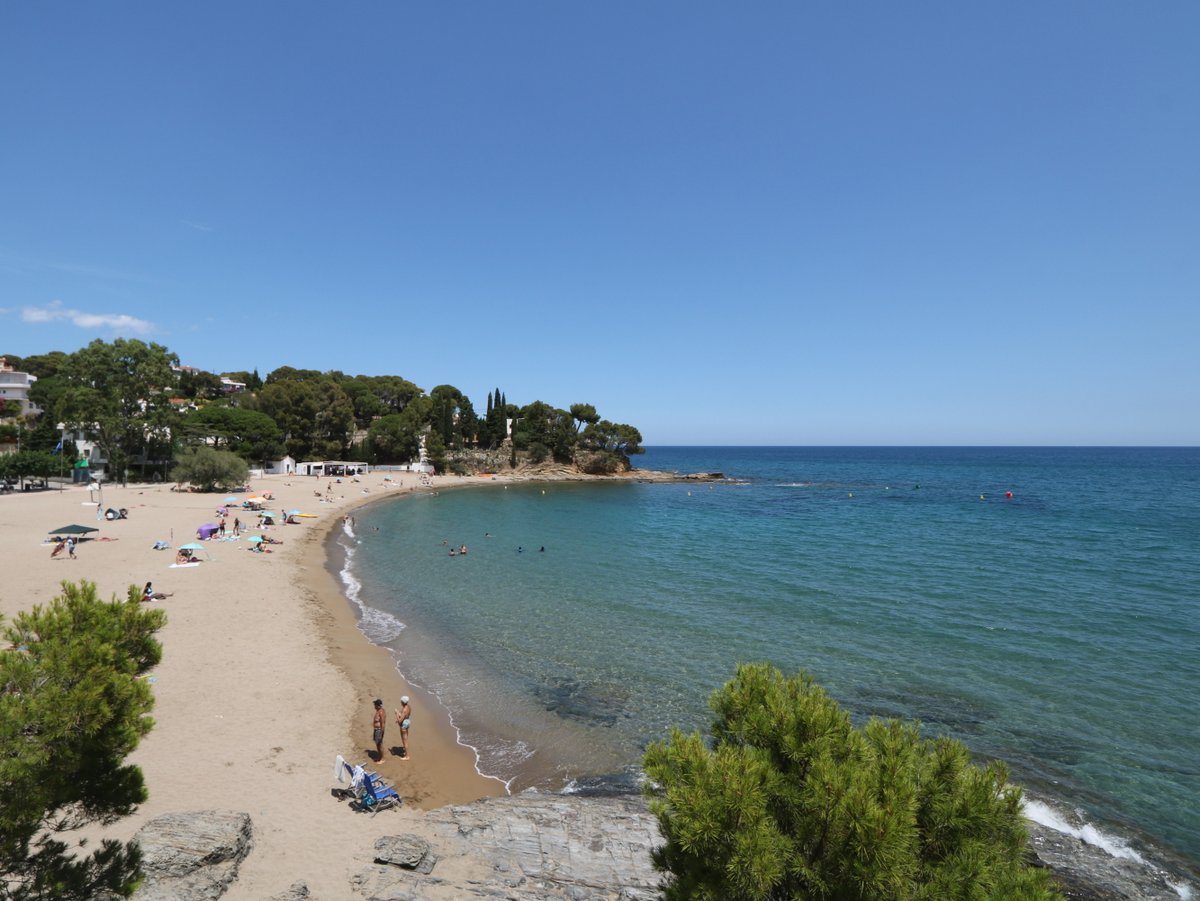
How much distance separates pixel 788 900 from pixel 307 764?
35.4 ft

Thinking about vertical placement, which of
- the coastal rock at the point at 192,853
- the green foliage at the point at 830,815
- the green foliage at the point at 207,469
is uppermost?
the green foliage at the point at 207,469

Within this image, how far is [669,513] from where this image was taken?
57.6 m

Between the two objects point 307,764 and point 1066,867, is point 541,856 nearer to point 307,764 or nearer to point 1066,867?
point 307,764

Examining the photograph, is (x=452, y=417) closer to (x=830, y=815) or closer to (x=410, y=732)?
(x=410, y=732)

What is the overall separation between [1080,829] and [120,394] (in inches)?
2799

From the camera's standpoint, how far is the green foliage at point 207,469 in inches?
2079

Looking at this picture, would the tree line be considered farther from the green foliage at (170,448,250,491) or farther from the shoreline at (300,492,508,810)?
the shoreline at (300,492,508,810)

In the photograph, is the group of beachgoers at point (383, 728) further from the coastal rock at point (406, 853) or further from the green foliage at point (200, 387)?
the green foliage at point (200, 387)

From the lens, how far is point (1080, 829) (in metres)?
10.3

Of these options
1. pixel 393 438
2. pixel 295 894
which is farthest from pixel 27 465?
pixel 295 894

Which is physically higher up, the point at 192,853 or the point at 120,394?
the point at 120,394

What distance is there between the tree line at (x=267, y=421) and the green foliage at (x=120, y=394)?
0.10 m

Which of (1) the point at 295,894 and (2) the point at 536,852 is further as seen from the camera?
(2) the point at 536,852

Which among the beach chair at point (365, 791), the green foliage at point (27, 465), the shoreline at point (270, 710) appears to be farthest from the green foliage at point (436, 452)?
the beach chair at point (365, 791)
